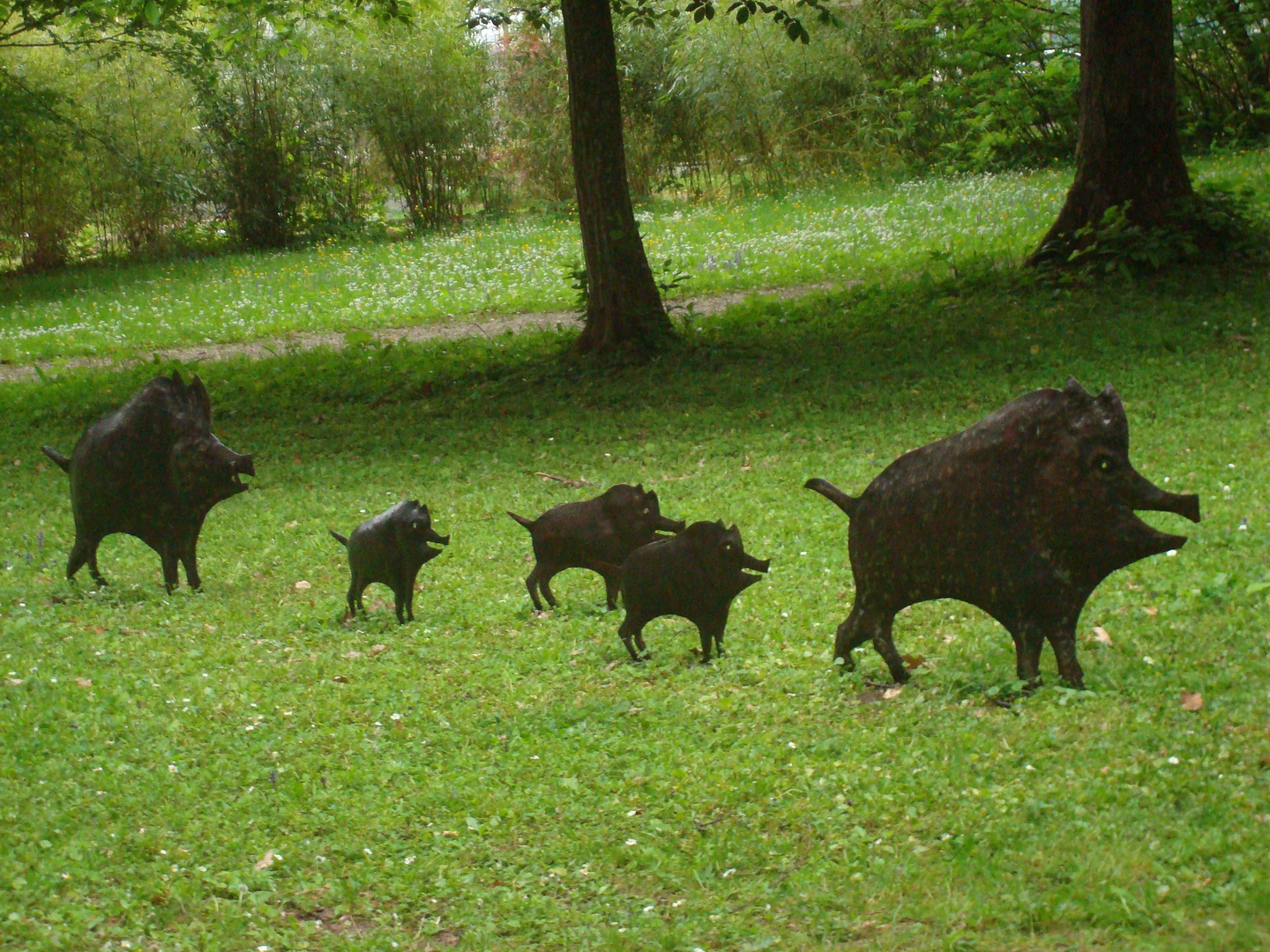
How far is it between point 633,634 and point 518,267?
1542 cm

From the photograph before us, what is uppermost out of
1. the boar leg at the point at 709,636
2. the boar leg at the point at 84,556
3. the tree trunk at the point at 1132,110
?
the tree trunk at the point at 1132,110

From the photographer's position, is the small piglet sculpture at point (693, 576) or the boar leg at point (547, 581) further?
the boar leg at point (547, 581)

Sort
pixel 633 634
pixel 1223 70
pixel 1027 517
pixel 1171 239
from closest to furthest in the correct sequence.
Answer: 1. pixel 1027 517
2. pixel 633 634
3. pixel 1171 239
4. pixel 1223 70

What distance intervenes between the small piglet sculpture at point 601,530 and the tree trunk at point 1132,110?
839cm

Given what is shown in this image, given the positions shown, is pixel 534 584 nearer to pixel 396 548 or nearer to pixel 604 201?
pixel 396 548

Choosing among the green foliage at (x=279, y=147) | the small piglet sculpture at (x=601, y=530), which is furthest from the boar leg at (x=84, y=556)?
the green foliage at (x=279, y=147)

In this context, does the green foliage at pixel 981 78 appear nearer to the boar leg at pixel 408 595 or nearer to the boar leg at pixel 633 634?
the boar leg at pixel 408 595

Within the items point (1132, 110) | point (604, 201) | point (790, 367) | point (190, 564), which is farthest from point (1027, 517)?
point (1132, 110)

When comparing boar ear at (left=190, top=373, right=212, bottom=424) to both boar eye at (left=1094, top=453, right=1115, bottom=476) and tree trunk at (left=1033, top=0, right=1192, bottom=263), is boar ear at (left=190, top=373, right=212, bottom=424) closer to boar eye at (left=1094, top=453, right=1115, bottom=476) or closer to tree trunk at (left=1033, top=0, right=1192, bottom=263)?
boar eye at (left=1094, top=453, right=1115, bottom=476)

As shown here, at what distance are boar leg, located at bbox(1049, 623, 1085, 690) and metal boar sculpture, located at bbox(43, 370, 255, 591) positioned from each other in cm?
443

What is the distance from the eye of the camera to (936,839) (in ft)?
13.8

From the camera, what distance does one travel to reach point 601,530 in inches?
256

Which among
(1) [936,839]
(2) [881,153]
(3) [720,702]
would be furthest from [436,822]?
(2) [881,153]

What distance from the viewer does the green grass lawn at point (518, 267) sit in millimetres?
17047
